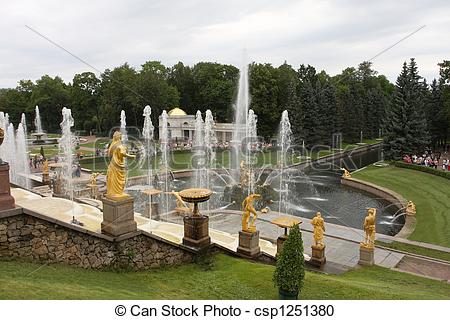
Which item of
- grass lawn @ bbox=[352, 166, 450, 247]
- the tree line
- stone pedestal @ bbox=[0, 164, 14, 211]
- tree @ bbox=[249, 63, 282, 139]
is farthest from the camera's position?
tree @ bbox=[249, 63, 282, 139]

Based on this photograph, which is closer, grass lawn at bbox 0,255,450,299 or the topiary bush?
grass lawn at bbox 0,255,450,299

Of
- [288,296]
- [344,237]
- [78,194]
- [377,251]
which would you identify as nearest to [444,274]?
[377,251]

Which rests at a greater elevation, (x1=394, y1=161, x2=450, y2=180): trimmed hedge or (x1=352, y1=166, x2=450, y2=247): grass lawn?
(x1=394, y1=161, x2=450, y2=180): trimmed hedge

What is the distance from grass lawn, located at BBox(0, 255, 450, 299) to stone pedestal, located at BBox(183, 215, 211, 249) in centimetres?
71

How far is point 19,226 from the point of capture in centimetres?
835

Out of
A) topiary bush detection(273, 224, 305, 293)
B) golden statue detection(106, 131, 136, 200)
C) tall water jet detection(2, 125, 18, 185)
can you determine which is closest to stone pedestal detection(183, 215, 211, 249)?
golden statue detection(106, 131, 136, 200)

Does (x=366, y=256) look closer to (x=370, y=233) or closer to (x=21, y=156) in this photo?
(x=370, y=233)

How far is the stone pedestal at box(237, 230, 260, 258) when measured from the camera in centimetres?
1161

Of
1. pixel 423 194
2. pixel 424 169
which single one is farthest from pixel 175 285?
pixel 424 169

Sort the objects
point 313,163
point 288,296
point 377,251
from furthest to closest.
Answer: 1. point 313,163
2. point 377,251
3. point 288,296

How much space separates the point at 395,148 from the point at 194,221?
35.5 m

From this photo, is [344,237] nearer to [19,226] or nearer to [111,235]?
[111,235]

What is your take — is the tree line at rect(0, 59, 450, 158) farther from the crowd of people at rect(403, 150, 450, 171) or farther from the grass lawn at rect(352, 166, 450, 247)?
the grass lawn at rect(352, 166, 450, 247)

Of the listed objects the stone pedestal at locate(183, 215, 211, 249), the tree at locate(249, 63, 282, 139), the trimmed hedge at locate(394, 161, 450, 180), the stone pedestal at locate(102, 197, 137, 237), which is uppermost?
the tree at locate(249, 63, 282, 139)
